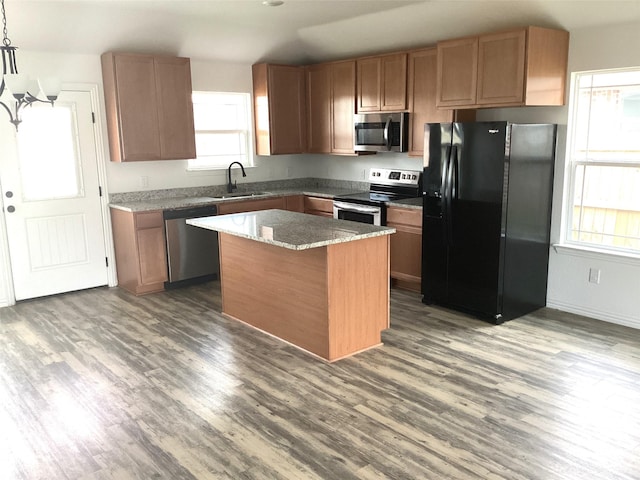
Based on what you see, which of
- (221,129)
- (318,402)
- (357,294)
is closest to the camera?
(318,402)

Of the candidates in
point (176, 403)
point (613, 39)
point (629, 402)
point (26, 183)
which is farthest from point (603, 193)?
point (26, 183)

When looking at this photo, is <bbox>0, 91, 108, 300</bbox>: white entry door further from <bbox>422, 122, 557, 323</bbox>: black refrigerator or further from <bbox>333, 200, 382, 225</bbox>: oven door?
<bbox>422, 122, 557, 323</bbox>: black refrigerator

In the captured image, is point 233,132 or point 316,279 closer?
point 316,279

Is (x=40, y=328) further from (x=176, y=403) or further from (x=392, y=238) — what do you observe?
(x=392, y=238)

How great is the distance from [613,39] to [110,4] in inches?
166

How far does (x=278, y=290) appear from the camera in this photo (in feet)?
13.9

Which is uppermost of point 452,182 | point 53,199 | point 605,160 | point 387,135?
point 387,135

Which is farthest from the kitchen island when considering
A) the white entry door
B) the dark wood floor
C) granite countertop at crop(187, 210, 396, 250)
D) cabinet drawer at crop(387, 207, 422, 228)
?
the white entry door

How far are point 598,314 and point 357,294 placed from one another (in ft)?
7.34

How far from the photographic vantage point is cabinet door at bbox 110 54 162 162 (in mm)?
5441

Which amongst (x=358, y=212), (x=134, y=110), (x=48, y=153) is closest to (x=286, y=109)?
(x=358, y=212)

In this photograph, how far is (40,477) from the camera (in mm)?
2609

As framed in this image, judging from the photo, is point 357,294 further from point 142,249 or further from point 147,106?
point 147,106

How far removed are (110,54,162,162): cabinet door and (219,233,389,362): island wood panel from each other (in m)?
1.90
